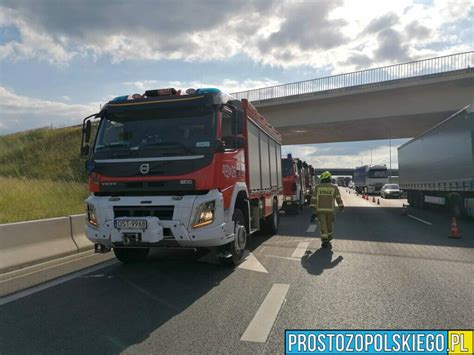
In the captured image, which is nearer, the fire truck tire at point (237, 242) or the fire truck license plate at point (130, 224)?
the fire truck license plate at point (130, 224)

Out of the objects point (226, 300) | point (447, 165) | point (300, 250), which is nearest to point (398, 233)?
point (300, 250)

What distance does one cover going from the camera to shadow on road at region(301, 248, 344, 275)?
673 cm

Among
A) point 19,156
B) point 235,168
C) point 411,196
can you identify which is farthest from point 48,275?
point 19,156

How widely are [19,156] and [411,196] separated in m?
31.9

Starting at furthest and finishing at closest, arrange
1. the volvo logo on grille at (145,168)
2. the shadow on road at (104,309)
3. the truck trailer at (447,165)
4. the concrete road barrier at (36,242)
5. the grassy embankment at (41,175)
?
the truck trailer at (447,165) < the grassy embankment at (41,175) < the concrete road barrier at (36,242) < the volvo logo on grille at (145,168) < the shadow on road at (104,309)

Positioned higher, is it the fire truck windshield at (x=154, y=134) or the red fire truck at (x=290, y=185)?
the fire truck windshield at (x=154, y=134)

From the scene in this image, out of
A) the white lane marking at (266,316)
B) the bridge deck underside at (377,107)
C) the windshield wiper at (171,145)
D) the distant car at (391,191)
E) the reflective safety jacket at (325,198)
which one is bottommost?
the distant car at (391,191)

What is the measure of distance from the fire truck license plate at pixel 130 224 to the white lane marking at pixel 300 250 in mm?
3363

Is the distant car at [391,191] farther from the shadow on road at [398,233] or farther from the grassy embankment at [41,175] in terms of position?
the grassy embankment at [41,175]

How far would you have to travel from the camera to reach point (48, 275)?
6.40 metres

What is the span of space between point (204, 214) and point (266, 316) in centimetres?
187

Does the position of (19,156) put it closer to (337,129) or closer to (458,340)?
(337,129)

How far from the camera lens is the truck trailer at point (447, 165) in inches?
545

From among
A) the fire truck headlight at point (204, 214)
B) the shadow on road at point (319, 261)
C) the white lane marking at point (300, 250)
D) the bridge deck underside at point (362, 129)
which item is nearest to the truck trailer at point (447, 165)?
the bridge deck underside at point (362, 129)
